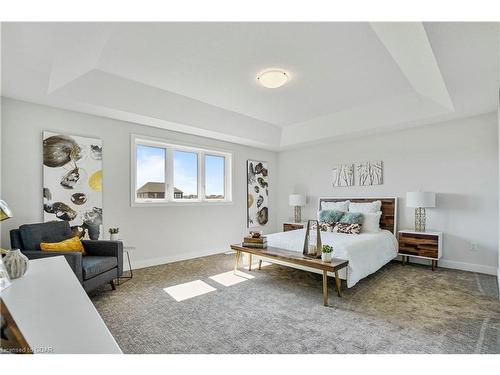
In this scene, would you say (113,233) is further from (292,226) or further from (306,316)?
(292,226)

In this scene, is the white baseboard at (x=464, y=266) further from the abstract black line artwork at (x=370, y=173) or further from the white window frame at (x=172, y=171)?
the white window frame at (x=172, y=171)

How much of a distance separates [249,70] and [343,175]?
3107 mm

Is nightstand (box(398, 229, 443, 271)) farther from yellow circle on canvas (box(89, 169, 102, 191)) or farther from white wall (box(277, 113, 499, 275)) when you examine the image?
yellow circle on canvas (box(89, 169, 102, 191))

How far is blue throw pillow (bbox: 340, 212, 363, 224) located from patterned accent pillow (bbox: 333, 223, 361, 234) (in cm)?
8

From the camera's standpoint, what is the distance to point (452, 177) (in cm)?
414

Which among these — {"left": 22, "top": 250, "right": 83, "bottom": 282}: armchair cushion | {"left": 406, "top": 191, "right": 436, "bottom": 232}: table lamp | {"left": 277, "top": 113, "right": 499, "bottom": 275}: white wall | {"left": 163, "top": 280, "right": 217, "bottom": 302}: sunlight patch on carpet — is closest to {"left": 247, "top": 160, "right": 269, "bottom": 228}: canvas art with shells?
{"left": 277, "top": 113, "right": 499, "bottom": 275}: white wall

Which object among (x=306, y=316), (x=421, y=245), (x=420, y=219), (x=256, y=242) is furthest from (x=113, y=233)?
(x=420, y=219)

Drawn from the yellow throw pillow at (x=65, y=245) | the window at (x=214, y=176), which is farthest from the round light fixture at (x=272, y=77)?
the yellow throw pillow at (x=65, y=245)

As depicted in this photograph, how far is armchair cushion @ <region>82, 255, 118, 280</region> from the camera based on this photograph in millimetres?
2712

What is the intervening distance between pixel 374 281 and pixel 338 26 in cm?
306

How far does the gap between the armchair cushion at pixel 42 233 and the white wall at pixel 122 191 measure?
414 millimetres

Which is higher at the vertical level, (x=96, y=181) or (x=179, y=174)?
(x=179, y=174)

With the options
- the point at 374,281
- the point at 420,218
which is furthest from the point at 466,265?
the point at 374,281
